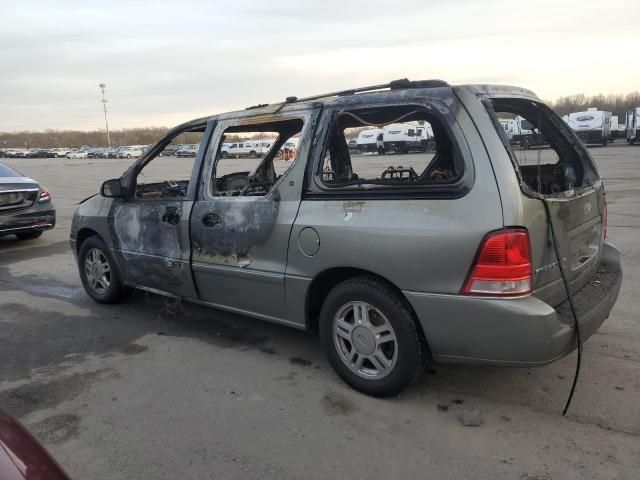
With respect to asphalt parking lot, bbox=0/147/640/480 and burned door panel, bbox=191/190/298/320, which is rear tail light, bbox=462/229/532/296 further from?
burned door panel, bbox=191/190/298/320

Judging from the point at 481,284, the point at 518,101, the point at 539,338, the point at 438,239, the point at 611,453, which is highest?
the point at 518,101

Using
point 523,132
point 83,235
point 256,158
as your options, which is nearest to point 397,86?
point 523,132

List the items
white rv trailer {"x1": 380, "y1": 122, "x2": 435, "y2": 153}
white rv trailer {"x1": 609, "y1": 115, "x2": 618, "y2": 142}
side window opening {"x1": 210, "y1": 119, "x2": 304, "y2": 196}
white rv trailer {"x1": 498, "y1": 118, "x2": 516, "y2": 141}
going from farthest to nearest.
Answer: white rv trailer {"x1": 609, "y1": 115, "x2": 618, "y2": 142} → side window opening {"x1": 210, "y1": 119, "x2": 304, "y2": 196} → white rv trailer {"x1": 380, "y1": 122, "x2": 435, "y2": 153} → white rv trailer {"x1": 498, "y1": 118, "x2": 516, "y2": 141}

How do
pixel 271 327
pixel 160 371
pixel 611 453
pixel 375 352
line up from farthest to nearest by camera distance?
1. pixel 271 327
2. pixel 160 371
3. pixel 375 352
4. pixel 611 453

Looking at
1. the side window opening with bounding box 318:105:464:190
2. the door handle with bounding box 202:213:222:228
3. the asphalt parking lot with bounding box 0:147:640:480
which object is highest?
the side window opening with bounding box 318:105:464:190

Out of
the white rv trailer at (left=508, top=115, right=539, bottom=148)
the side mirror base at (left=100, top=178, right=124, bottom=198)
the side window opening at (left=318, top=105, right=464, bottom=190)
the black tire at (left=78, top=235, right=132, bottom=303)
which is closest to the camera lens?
the side window opening at (left=318, top=105, right=464, bottom=190)

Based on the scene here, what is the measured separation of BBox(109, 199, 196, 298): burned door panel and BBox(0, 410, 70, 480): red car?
2528 mm

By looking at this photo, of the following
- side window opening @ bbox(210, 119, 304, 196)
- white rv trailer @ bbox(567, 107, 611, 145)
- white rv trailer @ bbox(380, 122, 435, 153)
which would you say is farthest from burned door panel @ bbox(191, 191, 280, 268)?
white rv trailer @ bbox(567, 107, 611, 145)

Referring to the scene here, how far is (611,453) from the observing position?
8.86 ft

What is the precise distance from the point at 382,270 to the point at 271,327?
1.87 metres

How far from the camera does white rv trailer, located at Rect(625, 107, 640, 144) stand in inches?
1390

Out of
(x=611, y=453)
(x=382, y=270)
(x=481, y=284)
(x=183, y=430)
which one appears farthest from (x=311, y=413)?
(x=611, y=453)

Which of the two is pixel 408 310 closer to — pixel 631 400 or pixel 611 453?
pixel 611 453

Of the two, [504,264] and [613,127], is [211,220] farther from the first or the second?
[613,127]
